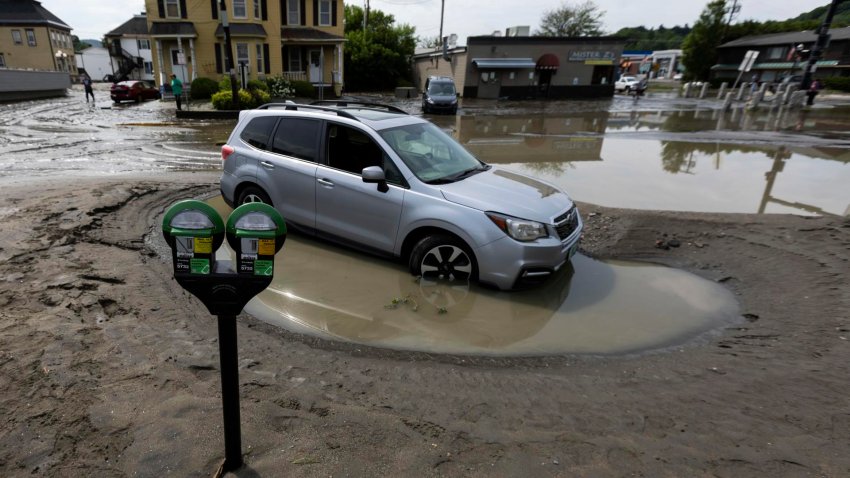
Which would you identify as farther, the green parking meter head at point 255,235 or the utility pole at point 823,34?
the utility pole at point 823,34

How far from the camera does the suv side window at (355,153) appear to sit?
4945mm

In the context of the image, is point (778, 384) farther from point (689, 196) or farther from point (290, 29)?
point (290, 29)

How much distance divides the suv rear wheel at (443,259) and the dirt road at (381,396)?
120 cm

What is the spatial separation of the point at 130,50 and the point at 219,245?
2913 inches

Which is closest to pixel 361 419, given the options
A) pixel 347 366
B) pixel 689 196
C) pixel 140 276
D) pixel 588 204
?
pixel 347 366

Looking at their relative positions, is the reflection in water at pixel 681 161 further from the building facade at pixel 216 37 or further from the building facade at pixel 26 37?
the building facade at pixel 26 37

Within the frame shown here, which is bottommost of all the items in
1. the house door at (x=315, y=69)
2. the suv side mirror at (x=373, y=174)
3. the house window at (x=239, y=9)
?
the suv side mirror at (x=373, y=174)

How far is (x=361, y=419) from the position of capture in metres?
2.67

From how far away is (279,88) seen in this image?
26375 millimetres

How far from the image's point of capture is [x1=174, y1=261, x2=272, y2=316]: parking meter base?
1.88 meters

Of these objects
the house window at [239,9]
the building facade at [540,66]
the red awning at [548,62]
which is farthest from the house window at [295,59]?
the red awning at [548,62]

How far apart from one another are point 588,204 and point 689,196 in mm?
2258

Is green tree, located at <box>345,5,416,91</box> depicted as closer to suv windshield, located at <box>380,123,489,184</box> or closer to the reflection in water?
the reflection in water

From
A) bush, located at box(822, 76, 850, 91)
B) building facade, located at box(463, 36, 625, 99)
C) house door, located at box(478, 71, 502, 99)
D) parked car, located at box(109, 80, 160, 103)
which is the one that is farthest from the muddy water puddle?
bush, located at box(822, 76, 850, 91)
